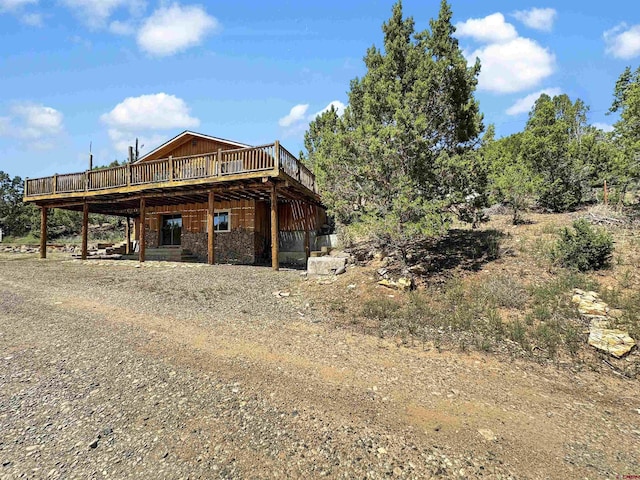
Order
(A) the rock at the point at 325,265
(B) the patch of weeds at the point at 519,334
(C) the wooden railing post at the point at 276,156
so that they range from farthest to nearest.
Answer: (C) the wooden railing post at the point at 276,156
(A) the rock at the point at 325,265
(B) the patch of weeds at the point at 519,334

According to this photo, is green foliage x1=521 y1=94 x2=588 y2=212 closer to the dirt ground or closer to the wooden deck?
the wooden deck

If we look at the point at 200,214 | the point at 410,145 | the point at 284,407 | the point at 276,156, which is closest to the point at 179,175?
the point at 200,214

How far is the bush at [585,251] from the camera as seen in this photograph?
→ 7.76 metres

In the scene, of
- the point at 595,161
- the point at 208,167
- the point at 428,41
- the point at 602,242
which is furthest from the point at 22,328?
the point at 595,161

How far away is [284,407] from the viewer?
352 cm

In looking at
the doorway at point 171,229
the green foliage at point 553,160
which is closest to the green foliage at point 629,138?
the green foliage at point 553,160

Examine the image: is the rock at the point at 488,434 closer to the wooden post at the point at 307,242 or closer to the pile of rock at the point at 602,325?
the pile of rock at the point at 602,325

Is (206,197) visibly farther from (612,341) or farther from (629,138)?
(629,138)

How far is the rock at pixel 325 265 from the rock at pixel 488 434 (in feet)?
24.6

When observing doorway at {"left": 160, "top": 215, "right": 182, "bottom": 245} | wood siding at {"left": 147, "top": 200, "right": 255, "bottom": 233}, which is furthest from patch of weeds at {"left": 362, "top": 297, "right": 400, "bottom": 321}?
doorway at {"left": 160, "top": 215, "right": 182, "bottom": 245}

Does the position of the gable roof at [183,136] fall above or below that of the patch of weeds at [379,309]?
→ above

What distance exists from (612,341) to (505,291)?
2.24 meters

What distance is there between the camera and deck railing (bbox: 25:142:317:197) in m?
12.6

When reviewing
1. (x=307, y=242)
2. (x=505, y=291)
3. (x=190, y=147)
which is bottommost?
Answer: (x=505, y=291)
